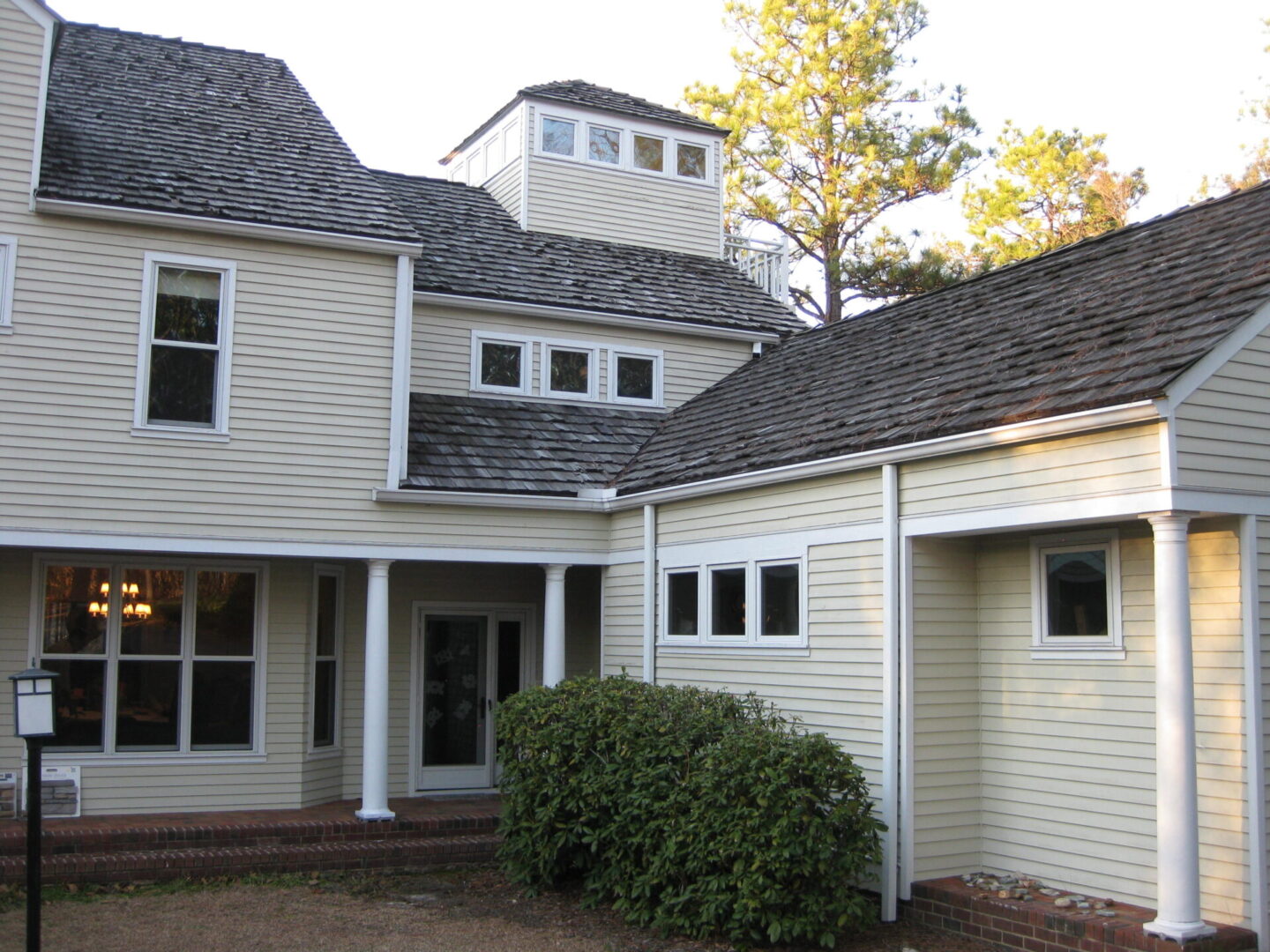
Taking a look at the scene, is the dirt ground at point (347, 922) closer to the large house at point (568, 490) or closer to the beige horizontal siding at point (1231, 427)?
the large house at point (568, 490)

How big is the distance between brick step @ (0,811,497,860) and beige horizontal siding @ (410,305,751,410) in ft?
16.3

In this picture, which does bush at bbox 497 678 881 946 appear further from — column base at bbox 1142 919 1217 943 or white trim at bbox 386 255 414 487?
white trim at bbox 386 255 414 487

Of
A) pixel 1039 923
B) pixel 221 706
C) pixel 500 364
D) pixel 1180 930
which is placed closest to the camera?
pixel 1180 930

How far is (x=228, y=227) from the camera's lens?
1184 cm

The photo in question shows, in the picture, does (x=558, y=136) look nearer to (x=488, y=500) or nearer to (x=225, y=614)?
(x=488, y=500)

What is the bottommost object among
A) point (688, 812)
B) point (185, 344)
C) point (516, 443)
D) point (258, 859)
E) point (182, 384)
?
point (258, 859)

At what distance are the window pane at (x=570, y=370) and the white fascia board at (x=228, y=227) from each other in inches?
118

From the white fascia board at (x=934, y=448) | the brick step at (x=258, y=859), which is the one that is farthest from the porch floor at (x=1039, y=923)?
the brick step at (x=258, y=859)

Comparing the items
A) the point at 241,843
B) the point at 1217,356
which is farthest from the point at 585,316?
the point at 1217,356

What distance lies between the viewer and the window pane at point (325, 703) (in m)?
13.3

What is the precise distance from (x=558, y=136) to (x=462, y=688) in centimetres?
815

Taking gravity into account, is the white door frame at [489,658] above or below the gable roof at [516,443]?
below

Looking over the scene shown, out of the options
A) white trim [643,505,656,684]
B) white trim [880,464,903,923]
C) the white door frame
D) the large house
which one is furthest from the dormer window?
white trim [880,464,903,923]

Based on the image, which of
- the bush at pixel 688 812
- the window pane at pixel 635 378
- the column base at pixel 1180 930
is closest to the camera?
the column base at pixel 1180 930
